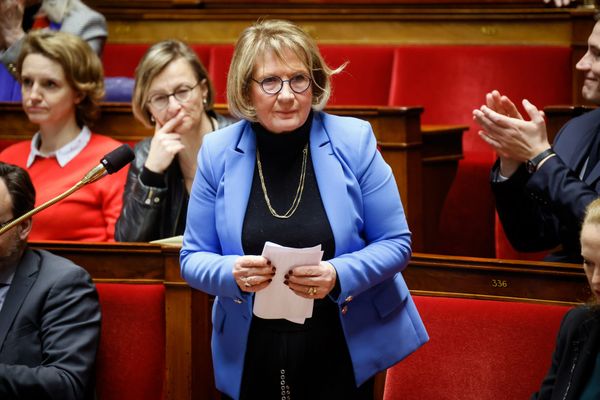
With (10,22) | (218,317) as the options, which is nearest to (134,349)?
(218,317)

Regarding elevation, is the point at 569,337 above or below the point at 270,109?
below

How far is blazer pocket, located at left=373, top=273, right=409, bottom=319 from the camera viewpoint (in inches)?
31.7

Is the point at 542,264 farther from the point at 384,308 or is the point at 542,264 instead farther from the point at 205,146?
the point at 205,146

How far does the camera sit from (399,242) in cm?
79

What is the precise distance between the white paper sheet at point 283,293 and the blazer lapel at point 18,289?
0.30 meters

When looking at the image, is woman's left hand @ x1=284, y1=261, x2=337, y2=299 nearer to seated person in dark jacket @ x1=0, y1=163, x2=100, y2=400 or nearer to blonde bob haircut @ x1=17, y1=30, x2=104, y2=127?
seated person in dark jacket @ x1=0, y1=163, x2=100, y2=400

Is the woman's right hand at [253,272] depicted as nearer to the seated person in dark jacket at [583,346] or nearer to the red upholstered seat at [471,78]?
the seated person in dark jacket at [583,346]

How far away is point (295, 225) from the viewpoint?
785mm

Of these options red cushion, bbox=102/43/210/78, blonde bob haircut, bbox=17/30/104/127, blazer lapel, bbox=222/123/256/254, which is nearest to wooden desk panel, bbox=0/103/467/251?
blonde bob haircut, bbox=17/30/104/127

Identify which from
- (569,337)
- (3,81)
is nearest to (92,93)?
(3,81)

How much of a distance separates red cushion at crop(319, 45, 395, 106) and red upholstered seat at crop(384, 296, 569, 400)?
826mm

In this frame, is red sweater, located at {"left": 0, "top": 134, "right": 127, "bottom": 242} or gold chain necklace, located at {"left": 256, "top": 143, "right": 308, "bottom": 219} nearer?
gold chain necklace, located at {"left": 256, "top": 143, "right": 308, "bottom": 219}

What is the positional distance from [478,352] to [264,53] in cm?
34

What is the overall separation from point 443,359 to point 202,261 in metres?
0.27
